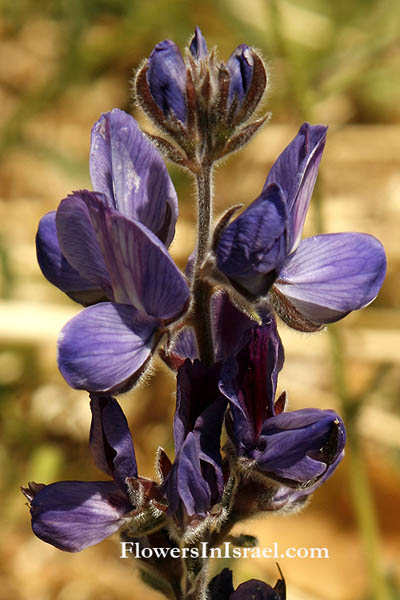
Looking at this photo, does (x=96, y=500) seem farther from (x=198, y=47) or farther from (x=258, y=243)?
(x=198, y=47)

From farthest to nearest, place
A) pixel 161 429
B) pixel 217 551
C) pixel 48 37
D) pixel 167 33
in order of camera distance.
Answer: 1. pixel 48 37
2. pixel 167 33
3. pixel 161 429
4. pixel 217 551

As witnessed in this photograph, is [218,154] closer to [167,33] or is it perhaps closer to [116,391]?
[116,391]

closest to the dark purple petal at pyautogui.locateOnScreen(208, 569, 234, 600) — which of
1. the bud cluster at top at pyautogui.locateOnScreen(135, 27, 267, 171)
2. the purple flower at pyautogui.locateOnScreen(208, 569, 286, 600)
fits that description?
the purple flower at pyautogui.locateOnScreen(208, 569, 286, 600)

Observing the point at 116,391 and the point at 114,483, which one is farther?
the point at 114,483

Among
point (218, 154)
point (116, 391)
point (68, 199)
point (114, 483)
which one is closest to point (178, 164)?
point (218, 154)

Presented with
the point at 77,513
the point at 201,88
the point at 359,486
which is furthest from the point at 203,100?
the point at 359,486

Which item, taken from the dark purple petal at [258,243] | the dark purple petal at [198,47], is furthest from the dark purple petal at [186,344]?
the dark purple petal at [198,47]
